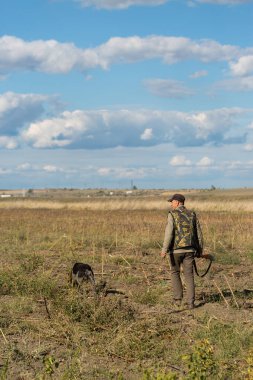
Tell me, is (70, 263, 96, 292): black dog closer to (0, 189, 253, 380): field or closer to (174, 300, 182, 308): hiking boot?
(0, 189, 253, 380): field

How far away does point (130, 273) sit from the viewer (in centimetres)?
1355

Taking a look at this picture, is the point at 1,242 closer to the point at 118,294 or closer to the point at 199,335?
the point at 118,294

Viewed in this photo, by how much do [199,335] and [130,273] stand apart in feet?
17.9

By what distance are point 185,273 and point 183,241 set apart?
0.54 metres

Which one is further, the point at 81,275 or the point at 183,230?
the point at 81,275

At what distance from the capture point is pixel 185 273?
1032 cm

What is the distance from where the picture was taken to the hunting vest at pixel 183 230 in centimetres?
1021

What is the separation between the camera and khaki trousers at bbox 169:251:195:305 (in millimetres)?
10141

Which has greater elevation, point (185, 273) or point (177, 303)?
point (185, 273)

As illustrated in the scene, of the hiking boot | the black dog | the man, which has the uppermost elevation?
the man

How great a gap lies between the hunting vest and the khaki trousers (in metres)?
0.16

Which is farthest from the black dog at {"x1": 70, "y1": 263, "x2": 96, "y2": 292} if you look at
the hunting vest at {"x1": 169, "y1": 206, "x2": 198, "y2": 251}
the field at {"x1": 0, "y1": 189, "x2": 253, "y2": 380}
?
the hunting vest at {"x1": 169, "y1": 206, "x2": 198, "y2": 251}

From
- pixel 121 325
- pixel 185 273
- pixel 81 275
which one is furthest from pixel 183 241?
pixel 121 325

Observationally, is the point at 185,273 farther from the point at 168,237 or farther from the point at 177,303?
the point at 168,237
